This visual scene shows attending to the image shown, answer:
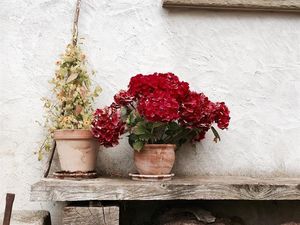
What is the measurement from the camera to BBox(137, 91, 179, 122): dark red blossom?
2.47m

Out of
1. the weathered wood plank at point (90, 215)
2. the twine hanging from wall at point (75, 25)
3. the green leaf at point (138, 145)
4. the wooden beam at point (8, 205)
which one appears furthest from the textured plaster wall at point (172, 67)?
the wooden beam at point (8, 205)

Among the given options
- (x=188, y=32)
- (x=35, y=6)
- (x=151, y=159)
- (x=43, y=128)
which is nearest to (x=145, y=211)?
(x=151, y=159)

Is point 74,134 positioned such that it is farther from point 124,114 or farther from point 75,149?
point 124,114

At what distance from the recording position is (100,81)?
2.95m

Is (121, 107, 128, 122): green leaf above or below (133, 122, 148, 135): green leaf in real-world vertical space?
above

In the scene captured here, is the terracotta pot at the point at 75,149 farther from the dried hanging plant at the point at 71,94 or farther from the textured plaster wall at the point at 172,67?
the textured plaster wall at the point at 172,67

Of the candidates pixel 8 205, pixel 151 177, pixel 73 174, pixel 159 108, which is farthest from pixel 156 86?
pixel 8 205

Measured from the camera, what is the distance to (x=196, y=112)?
260 cm

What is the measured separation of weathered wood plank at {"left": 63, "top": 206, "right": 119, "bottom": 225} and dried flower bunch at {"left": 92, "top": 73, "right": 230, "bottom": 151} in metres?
0.30

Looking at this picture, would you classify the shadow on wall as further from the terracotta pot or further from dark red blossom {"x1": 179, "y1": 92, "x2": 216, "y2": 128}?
dark red blossom {"x1": 179, "y1": 92, "x2": 216, "y2": 128}

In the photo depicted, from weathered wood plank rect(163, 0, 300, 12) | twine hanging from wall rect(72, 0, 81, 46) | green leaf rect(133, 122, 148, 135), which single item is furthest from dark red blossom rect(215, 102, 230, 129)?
twine hanging from wall rect(72, 0, 81, 46)

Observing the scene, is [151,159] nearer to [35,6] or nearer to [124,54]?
[124,54]

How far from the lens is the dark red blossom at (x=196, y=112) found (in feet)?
8.49

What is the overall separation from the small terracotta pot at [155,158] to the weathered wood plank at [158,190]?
0.24 feet
